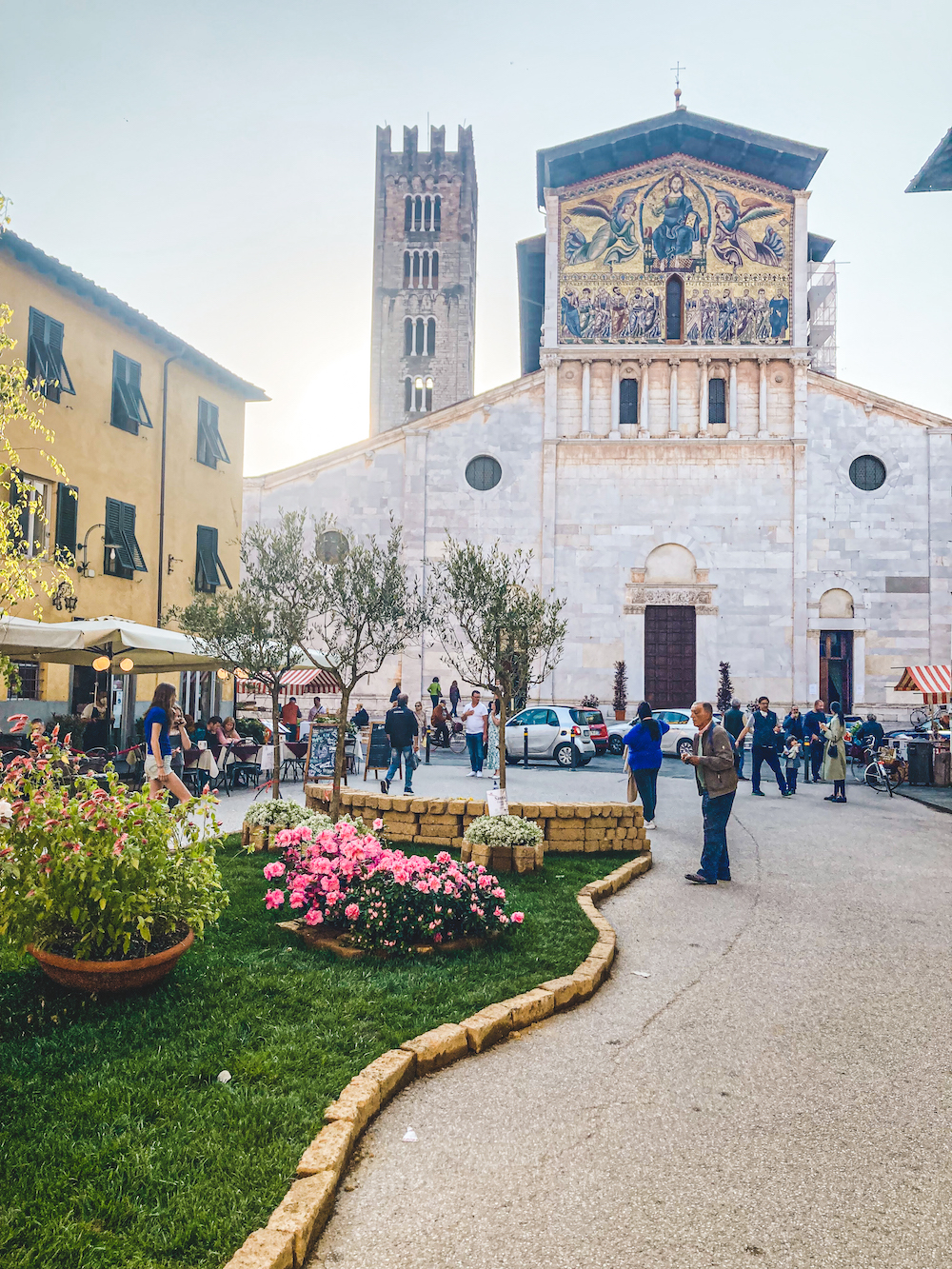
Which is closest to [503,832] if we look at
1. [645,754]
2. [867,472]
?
[645,754]

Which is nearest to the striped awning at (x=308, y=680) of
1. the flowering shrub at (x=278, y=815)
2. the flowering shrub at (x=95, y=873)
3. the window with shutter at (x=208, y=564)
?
the window with shutter at (x=208, y=564)

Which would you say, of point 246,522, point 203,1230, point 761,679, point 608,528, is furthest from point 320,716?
point 203,1230

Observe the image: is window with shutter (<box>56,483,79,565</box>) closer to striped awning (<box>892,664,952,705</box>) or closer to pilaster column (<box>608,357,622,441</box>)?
pilaster column (<box>608,357,622,441</box>)

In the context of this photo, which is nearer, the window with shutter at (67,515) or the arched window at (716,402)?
the window with shutter at (67,515)

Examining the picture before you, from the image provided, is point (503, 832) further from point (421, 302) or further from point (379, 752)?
point (421, 302)

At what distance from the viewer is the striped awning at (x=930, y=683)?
82.3 ft

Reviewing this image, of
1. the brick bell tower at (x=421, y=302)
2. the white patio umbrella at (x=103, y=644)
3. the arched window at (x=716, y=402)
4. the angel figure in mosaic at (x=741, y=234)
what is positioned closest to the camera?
the white patio umbrella at (x=103, y=644)

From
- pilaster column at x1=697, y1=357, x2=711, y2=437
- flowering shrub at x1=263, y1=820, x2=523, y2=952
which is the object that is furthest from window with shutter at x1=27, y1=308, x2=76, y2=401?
pilaster column at x1=697, y1=357, x2=711, y2=437

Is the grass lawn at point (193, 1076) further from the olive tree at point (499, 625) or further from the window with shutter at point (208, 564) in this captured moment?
the window with shutter at point (208, 564)

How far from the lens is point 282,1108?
368 cm

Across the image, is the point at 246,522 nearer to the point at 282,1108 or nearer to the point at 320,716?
the point at 320,716

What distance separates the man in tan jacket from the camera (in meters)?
8.91

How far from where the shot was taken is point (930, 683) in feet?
83.9

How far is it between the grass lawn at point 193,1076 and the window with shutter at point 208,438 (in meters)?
20.0
